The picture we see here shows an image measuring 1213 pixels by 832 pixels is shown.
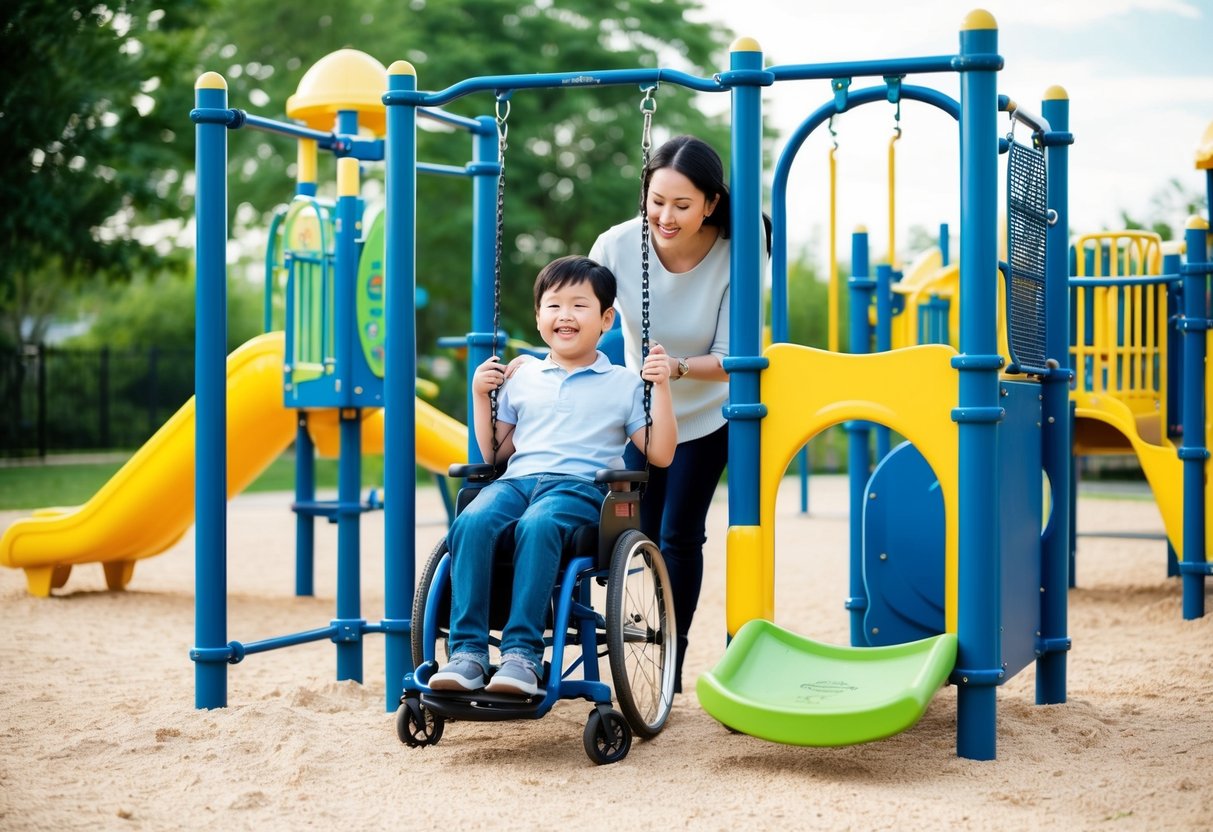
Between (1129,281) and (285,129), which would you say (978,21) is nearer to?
(285,129)

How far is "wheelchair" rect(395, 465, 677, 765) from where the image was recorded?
11.2 ft

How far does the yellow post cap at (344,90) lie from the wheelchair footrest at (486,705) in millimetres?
4048

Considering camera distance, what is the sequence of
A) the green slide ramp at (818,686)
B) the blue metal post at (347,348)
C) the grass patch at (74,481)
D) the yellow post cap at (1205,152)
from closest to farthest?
the green slide ramp at (818,686) → the blue metal post at (347,348) → the yellow post cap at (1205,152) → the grass patch at (74,481)

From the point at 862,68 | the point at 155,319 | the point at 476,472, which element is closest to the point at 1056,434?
the point at 862,68

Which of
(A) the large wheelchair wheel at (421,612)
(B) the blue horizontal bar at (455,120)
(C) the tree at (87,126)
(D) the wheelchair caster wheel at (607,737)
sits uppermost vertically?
(C) the tree at (87,126)

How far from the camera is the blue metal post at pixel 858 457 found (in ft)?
17.5

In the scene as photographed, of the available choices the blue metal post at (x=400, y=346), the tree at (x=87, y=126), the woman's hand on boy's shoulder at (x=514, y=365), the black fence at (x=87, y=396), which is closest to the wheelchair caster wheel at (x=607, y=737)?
the blue metal post at (x=400, y=346)

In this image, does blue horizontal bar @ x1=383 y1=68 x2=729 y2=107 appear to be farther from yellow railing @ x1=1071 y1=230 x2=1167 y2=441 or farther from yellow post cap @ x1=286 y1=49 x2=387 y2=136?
yellow railing @ x1=1071 y1=230 x2=1167 y2=441

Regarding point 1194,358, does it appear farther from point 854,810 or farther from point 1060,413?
point 854,810

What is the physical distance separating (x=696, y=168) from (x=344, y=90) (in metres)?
3.31

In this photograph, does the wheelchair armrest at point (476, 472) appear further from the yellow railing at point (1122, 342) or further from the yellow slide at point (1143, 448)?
the yellow railing at point (1122, 342)

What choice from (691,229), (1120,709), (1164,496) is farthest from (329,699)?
(1164,496)

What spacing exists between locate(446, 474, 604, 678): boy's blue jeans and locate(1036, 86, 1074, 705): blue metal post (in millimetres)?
1755

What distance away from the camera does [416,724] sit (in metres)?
3.67
